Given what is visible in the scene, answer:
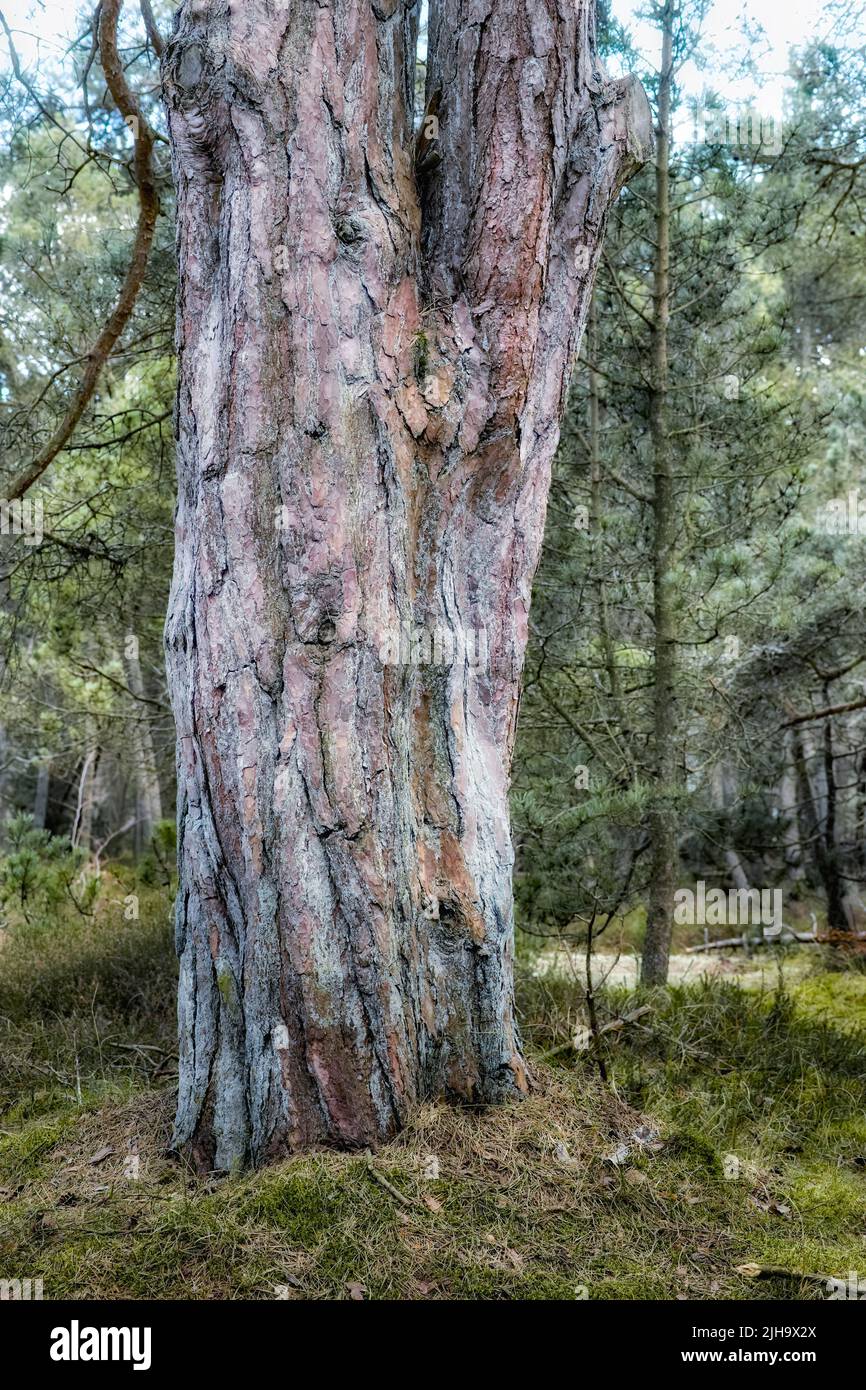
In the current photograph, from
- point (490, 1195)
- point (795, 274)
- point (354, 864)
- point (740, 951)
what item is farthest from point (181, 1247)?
point (795, 274)

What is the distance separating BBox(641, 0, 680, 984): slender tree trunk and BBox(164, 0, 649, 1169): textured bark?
7.97ft

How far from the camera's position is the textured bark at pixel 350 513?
299cm

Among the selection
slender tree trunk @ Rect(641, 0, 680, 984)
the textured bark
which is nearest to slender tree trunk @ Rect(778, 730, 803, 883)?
slender tree trunk @ Rect(641, 0, 680, 984)

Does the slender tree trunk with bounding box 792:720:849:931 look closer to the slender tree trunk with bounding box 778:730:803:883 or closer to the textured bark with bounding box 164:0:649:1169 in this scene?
the slender tree trunk with bounding box 778:730:803:883

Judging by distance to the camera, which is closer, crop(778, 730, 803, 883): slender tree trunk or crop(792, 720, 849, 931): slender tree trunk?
crop(792, 720, 849, 931): slender tree trunk

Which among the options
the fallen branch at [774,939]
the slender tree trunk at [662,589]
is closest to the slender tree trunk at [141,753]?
the slender tree trunk at [662,589]

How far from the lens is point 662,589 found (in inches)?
227

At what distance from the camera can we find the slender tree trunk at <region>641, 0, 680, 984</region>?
5613 mm

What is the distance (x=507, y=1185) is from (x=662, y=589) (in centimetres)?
365

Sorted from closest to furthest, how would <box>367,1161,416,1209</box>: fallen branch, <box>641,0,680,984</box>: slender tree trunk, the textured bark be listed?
1. <box>367,1161,416,1209</box>: fallen branch
2. the textured bark
3. <box>641,0,680,984</box>: slender tree trunk

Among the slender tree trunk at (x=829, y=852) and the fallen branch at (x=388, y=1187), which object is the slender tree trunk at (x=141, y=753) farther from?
the slender tree trunk at (x=829, y=852)

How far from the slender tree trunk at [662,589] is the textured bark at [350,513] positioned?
7.97ft
